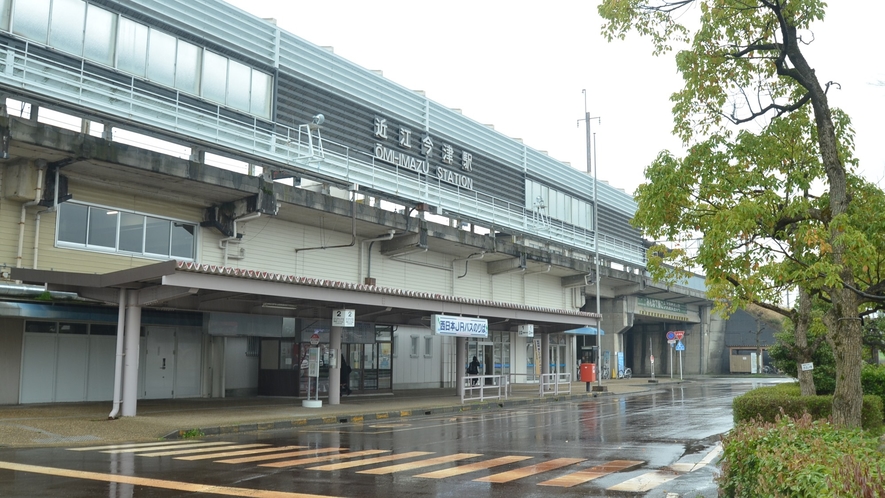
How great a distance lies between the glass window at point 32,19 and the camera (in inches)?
796

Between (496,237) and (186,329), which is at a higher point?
(496,237)

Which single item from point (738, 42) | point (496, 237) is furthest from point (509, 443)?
point (496, 237)

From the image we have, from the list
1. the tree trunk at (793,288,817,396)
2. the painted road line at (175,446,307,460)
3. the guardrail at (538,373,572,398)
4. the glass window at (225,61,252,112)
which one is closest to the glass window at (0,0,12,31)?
the glass window at (225,61,252,112)

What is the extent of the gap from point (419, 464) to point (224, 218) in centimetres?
1547

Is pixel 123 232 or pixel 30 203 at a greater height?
pixel 30 203

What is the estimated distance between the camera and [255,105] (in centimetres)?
2695

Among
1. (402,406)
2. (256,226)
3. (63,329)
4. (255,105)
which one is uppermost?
(255,105)

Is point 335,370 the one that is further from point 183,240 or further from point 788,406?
point 788,406

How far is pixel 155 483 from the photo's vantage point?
1041 cm

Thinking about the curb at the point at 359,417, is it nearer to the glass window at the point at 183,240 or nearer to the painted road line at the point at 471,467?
the painted road line at the point at 471,467

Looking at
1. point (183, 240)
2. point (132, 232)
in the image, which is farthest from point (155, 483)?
point (183, 240)

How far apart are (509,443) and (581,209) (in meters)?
36.1

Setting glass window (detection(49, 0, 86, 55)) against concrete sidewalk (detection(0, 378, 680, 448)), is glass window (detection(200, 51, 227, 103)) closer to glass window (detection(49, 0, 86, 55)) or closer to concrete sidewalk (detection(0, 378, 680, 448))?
glass window (detection(49, 0, 86, 55))

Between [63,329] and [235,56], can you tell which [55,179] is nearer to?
[63,329]
